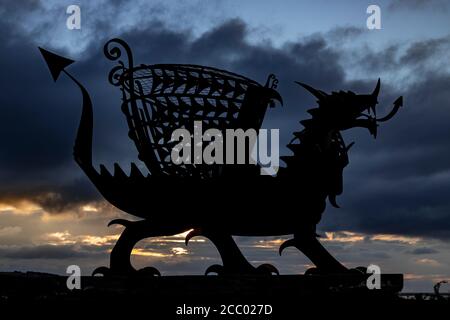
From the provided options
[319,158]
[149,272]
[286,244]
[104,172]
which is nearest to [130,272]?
[149,272]

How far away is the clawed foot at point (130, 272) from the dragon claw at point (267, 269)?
A: 2005 mm

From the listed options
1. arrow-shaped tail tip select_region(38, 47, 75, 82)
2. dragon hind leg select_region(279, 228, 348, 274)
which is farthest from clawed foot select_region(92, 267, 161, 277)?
arrow-shaped tail tip select_region(38, 47, 75, 82)

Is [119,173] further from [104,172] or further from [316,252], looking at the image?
[316,252]

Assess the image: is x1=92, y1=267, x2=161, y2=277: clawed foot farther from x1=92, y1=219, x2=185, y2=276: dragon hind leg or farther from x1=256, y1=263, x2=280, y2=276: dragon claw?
x1=256, y1=263, x2=280, y2=276: dragon claw

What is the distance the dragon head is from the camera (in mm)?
13531

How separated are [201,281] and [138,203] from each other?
6.48 ft

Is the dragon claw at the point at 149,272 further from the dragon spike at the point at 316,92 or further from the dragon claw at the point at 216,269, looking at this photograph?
the dragon spike at the point at 316,92

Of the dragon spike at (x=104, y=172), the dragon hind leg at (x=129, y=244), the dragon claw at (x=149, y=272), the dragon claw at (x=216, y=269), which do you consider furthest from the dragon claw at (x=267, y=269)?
the dragon spike at (x=104, y=172)

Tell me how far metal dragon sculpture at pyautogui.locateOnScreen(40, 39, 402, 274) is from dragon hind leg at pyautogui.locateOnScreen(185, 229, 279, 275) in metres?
0.02

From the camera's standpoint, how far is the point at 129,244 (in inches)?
533

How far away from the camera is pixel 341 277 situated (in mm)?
13172
